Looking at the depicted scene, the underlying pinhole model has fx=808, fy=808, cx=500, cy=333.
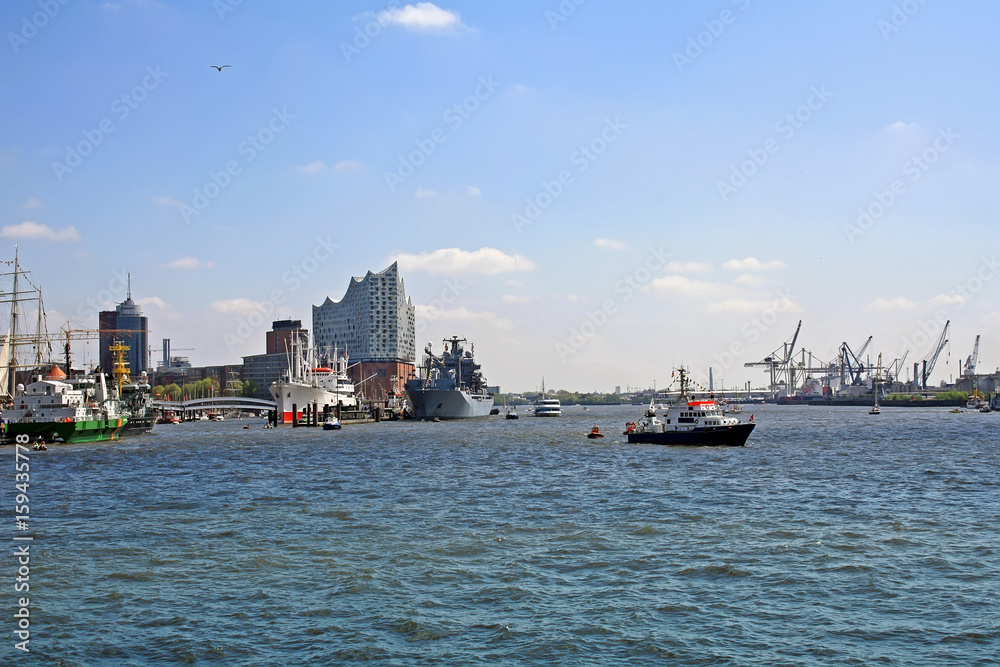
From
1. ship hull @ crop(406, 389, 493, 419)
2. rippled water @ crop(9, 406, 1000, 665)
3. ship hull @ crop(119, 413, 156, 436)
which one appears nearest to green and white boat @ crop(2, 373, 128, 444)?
ship hull @ crop(119, 413, 156, 436)

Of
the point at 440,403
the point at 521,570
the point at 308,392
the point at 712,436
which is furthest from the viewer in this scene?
the point at 440,403

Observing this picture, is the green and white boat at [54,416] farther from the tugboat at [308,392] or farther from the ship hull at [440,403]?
the ship hull at [440,403]

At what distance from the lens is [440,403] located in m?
154

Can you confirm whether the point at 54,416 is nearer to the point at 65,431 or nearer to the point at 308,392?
the point at 65,431

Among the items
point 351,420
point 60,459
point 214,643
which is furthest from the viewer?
point 351,420

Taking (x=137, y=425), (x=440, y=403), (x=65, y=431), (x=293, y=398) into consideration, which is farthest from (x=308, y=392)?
(x=65, y=431)

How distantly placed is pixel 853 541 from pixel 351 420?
12491 cm

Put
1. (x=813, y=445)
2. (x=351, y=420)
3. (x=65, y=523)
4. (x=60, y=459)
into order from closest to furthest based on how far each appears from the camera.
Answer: (x=65, y=523), (x=60, y=459), (x=813, y=445), (x=351, y=420)

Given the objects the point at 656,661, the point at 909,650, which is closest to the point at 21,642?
the point at 656,661

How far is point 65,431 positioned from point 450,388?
263 feet

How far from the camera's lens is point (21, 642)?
55.9 ft

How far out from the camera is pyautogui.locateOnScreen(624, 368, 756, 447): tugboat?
220 feet

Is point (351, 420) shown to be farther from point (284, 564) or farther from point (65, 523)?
point (284, 564)

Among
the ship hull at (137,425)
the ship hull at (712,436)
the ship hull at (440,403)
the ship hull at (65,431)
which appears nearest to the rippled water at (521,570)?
the ship hull at (712,436)
